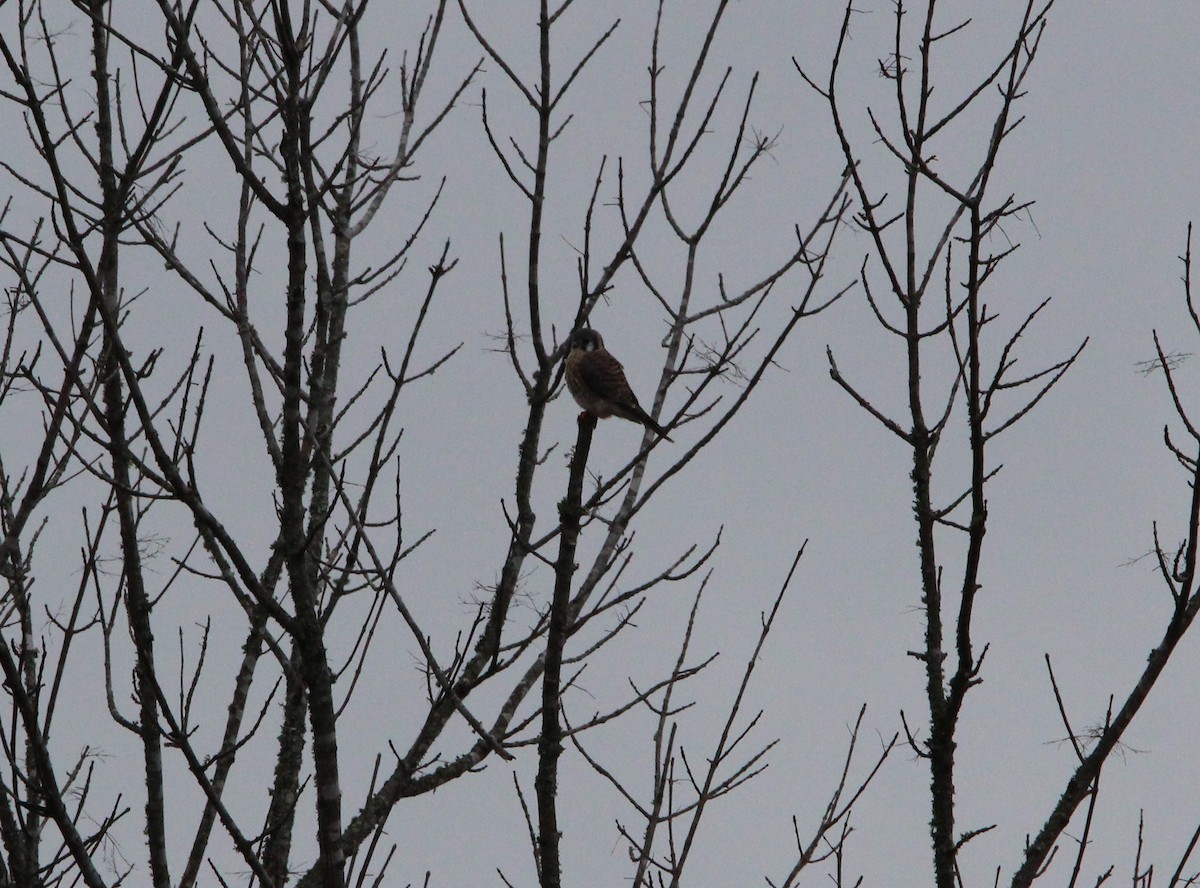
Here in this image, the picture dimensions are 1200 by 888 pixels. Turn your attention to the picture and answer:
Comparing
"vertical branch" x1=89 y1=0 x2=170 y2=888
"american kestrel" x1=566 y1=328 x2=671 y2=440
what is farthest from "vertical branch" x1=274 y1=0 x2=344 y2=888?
"american kestrel" x1=566 y1=328 x2=671 y2=440

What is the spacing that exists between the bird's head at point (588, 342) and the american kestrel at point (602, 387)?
0.91 feet

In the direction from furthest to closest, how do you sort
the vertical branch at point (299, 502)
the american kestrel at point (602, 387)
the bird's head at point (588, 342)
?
the bird's head at point (588, 342), the american kestrel at point (602, 387), the vertical branch at point (299, 502)

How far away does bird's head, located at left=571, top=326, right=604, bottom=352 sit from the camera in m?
7.59

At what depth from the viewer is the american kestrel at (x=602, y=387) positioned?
22.6ft

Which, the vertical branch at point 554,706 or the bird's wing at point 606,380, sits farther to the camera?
the bird's wing at point 606,380

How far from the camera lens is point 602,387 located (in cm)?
695

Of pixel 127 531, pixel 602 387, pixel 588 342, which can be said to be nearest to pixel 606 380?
pixel 602 387

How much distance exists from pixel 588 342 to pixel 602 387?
826mm

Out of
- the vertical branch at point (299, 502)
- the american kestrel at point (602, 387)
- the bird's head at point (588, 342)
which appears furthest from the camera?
the bird's head at point (588, 342)

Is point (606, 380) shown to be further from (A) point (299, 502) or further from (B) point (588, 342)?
(A) point (299, 502)

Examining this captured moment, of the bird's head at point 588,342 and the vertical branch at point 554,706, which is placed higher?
the bird's head at point 588,342

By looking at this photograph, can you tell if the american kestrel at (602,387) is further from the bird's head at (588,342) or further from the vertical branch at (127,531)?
the vertical branch at (127,531)


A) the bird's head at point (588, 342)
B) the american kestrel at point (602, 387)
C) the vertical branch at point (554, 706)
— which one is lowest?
the vertical branch at point (554, 706)

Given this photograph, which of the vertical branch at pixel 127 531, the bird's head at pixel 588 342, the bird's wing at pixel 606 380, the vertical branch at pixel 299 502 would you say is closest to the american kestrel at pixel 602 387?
the bird's wing at pixel 606 380
